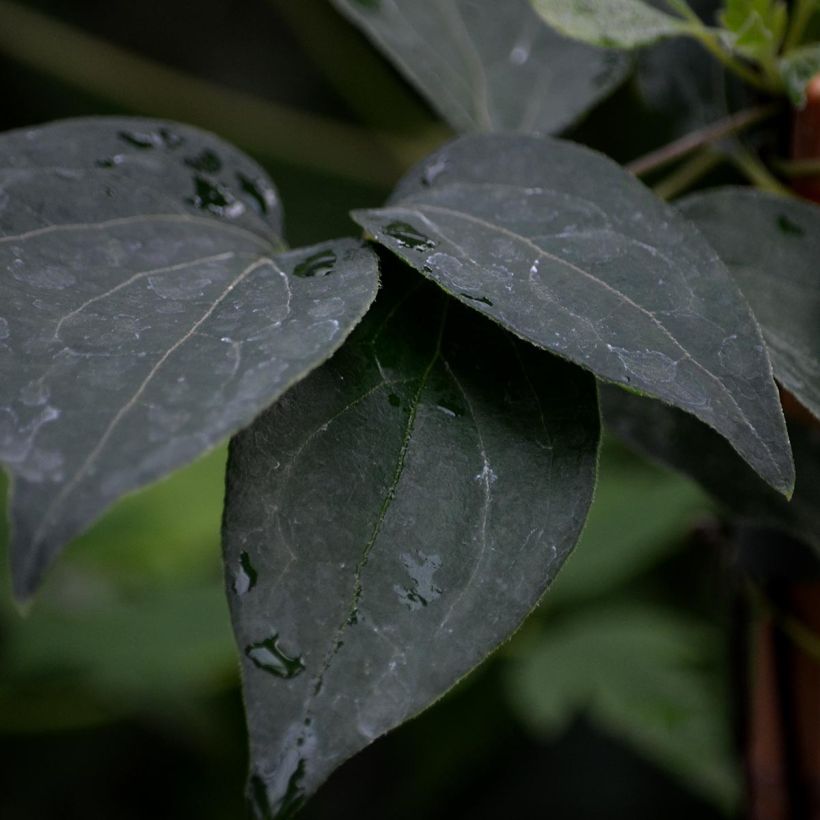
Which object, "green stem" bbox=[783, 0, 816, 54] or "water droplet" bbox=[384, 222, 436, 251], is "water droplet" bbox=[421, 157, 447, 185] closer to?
"water droplet" bbox=[384, 222, 436, 251]

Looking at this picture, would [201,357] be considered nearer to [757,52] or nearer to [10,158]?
[10,158]

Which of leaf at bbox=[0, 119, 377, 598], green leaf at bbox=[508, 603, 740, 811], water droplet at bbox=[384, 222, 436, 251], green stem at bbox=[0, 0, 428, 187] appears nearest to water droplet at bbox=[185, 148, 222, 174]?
leaf at bbox=[0, 119, 377, 598]

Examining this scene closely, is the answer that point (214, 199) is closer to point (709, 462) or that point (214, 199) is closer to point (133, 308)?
point (133, 308)

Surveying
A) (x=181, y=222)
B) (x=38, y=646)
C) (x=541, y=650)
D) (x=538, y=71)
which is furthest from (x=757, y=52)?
(x=38, y=646)

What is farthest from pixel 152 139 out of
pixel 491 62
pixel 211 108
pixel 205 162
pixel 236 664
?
pixel 211 108

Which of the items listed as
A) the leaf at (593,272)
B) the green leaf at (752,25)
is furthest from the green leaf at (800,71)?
the leaf at (593,272)

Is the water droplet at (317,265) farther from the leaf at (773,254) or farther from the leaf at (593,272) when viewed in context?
the leaf at (773,254)
